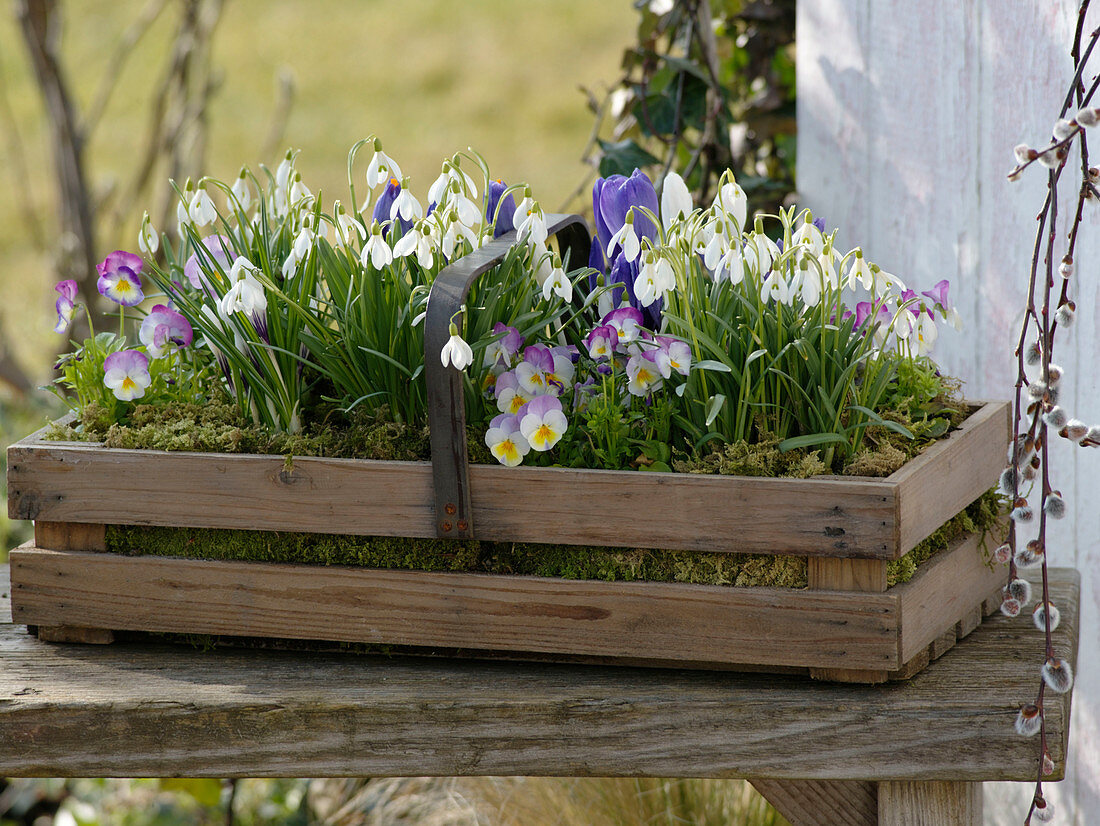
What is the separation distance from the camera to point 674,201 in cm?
112

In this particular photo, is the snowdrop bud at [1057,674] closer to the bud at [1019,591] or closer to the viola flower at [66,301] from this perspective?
the bud at [1019,591]

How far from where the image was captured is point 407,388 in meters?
1.15

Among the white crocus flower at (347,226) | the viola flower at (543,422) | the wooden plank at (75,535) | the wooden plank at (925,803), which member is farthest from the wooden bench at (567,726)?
the white crocus flower at (347,226)

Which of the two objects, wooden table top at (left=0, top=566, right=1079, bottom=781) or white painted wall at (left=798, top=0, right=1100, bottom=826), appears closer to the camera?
wooden table top at (left=0, top=566, right=1079, bottom=781)

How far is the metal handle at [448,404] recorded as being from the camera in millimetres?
989

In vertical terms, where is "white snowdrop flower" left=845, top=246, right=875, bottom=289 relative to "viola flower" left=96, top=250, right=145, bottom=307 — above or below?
below

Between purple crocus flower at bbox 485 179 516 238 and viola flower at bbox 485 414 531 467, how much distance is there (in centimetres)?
26

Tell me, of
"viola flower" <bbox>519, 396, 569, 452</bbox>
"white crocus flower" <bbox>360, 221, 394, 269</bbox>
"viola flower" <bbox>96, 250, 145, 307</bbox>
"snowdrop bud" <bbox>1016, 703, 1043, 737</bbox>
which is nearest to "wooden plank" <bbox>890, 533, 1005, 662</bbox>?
"snowdrop bud" <bbox>1016, 703, 1043, 737</bbox>

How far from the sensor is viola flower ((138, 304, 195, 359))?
47.8 inches

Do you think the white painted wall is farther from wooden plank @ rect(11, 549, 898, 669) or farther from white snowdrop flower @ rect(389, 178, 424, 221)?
white snowdrop flower @ rect(389, 178, 424, 221)

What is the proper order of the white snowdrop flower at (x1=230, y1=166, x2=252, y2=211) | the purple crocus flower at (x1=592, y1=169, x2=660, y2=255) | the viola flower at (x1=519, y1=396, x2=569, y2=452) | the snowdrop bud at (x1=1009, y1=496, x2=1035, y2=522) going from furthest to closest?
the white snowdrop flower at (x1=230, y1=166, x2=252, y2=211)
the purple crocus flower at (x1=592, y1=169, x2=660, y2=255)
the viola flower at (x1=519, y1=396, x2=569, y2=452)
the snowdrop bud at (x1=1009, y1=496, x2=1035, y2=522)

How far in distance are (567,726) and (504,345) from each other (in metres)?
0.38

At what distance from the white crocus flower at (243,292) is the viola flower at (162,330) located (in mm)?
174

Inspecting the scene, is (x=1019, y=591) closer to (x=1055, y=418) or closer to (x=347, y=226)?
(x=1055, y=418)
